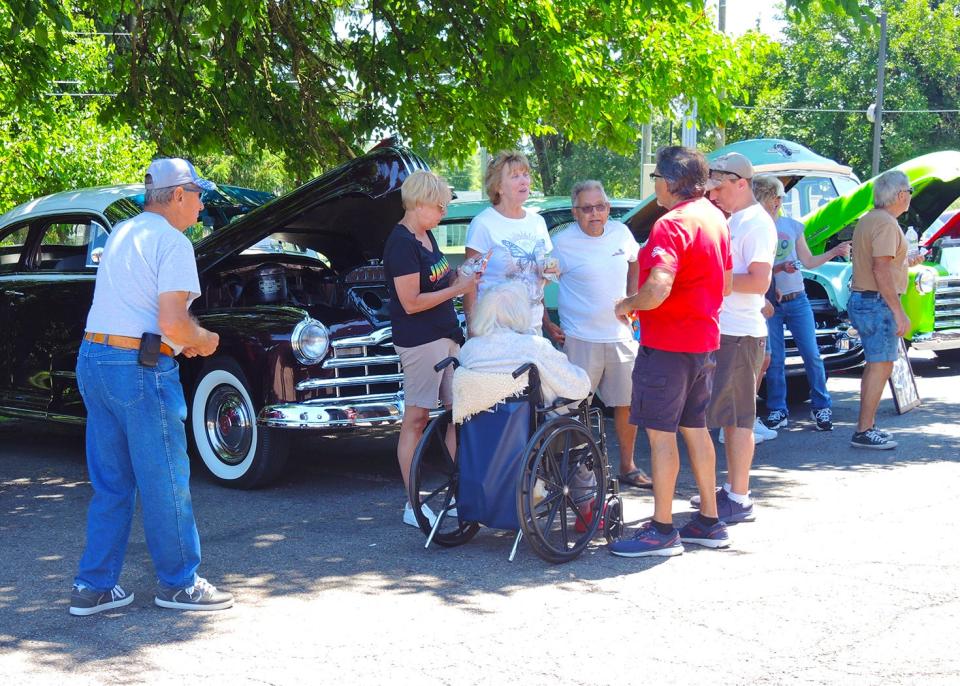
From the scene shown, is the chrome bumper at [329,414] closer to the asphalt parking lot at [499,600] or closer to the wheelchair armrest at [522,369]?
the asphalt parking lot at [499,600]

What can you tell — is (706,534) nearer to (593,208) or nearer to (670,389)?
(670,389)

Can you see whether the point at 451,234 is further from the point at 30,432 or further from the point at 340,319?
the point at 30,432

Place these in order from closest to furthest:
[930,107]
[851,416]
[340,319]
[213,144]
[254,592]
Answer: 1. [254,592]
2. [340,319]
3. [851,416]
4. [213,144]
5. [930,107]

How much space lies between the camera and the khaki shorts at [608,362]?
6547 millimetres

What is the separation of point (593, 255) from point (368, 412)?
5.19 feet

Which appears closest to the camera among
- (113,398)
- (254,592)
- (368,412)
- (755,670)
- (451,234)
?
(755,670)

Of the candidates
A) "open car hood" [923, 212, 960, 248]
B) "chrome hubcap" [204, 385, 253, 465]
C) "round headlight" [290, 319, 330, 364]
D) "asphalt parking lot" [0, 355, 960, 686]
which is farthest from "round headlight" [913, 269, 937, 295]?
"chrome hubcap" [204, 385, 253, 465]

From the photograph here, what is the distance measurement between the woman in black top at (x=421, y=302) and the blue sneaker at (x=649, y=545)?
0.96 meters

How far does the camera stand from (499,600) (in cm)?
475

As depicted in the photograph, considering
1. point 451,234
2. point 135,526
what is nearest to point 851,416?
point 451,234

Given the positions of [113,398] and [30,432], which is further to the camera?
[30,432]

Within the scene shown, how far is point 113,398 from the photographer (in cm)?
456

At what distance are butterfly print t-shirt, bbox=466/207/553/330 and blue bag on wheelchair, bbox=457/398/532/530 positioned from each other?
2.08 feet

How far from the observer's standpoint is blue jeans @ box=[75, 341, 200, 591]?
456cm
